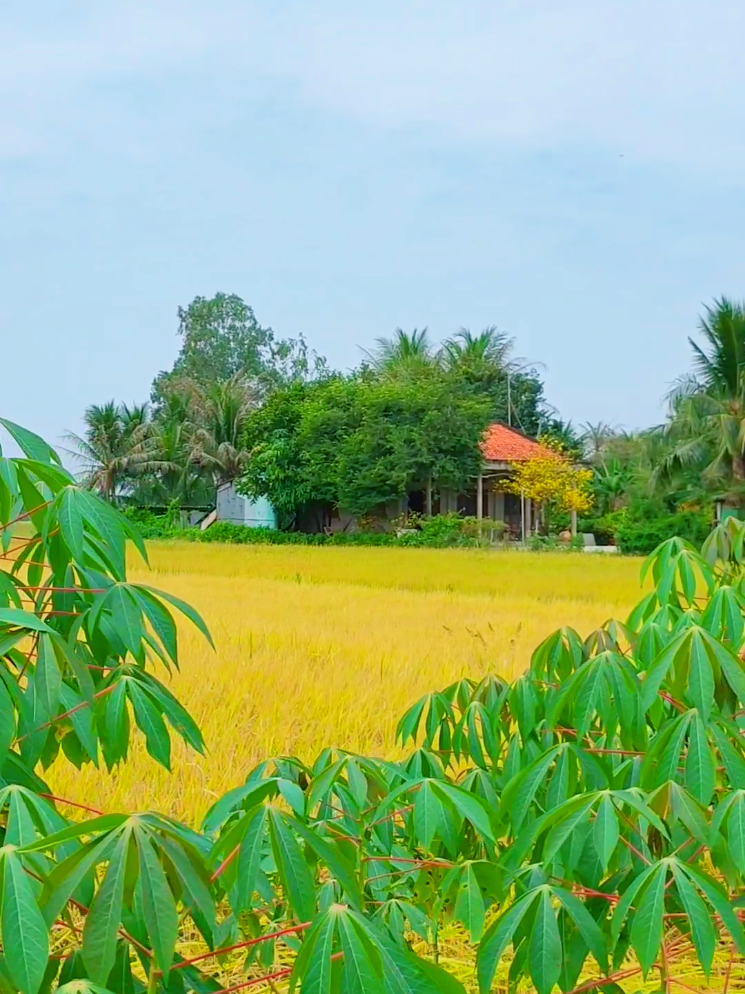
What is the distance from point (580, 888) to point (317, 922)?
1.47 ft

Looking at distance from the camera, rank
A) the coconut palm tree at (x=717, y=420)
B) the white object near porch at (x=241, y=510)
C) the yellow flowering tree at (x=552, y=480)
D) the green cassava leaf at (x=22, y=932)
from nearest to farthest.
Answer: the green cassava leaf at (x=22, y=932)
the coconut palm tree at (x=717, y=420)
the yellow flowering tree at (x=552, y=480)
the white object near porch at (x=241, y=510)

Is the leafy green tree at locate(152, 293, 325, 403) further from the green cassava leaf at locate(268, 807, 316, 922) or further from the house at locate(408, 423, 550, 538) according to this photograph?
the green cassava leaf at locate(268, 807, 316, 922)

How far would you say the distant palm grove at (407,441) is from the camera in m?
16.8

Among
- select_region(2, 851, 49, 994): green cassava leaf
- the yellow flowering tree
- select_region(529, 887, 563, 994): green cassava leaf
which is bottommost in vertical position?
select_region(529, 887, 563, 994): green cassava leaf

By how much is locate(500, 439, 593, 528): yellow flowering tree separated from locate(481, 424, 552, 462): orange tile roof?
46 centimetres

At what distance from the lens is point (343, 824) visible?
1.12 meters

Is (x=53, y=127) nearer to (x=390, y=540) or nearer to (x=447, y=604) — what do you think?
(x=447, y=604)

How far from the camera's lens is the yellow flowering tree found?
18.9m

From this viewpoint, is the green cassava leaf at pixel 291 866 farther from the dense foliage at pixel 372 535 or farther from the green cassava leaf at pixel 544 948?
the dense foliage at pixel 372 535

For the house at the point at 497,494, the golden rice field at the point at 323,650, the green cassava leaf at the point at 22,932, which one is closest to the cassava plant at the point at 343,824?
the green cassava leaf at the point at 22,932

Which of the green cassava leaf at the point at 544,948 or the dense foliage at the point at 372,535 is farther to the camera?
the dense foliage at the point at 372,535

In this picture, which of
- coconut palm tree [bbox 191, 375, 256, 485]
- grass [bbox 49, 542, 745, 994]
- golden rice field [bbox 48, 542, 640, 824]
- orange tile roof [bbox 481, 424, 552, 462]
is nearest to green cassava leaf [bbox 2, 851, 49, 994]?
grass [bbox 49, 542, 745, 994]

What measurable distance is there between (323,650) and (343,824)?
3168 millimetres

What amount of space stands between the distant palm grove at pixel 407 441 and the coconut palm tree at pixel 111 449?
3 cm
